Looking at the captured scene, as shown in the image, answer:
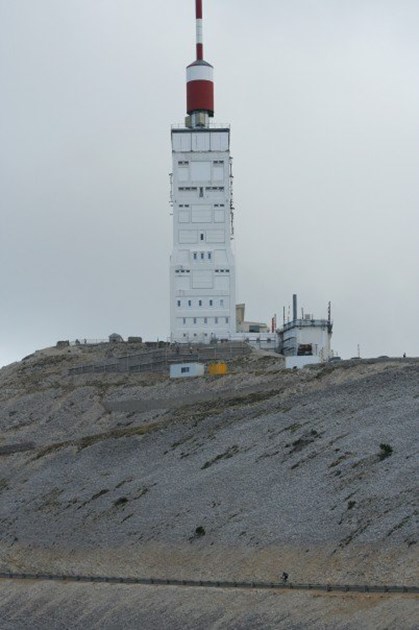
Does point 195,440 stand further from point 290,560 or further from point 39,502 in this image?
point 290,560

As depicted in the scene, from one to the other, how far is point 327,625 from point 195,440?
30.4 meters

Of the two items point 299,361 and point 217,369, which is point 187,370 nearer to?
point 217,369

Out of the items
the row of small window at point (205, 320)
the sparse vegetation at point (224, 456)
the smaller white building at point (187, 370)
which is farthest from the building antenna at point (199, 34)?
the sparse vegetation at point (224, 456)

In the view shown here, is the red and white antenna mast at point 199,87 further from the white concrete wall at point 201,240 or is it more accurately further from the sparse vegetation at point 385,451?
the sparse vegetation at point 385,451

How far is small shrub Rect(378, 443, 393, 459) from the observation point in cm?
6127

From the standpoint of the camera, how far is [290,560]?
5534 centimetres

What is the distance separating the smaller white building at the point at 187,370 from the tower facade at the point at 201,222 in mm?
18648

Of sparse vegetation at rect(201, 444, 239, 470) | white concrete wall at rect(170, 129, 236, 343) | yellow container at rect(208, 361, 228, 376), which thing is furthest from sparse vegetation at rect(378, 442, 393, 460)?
white concrete wall at rect(170, 129, 236, 343)

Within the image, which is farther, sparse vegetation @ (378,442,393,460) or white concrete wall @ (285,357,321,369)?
white concrete wall @ (285,357,321,369)

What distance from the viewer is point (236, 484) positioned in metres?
66.1

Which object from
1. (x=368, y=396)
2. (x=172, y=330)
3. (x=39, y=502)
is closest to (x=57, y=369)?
(x=172, y=330)

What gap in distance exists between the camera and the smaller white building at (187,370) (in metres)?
105

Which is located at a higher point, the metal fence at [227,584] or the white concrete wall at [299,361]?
the white concrete wall at [299,361]

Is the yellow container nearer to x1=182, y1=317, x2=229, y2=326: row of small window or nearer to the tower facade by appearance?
the tower facade
